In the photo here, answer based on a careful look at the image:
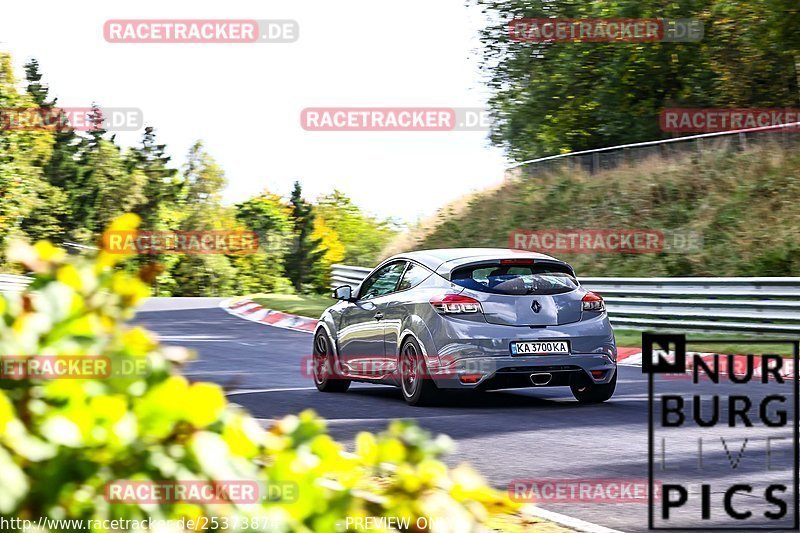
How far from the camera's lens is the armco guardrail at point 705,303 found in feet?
58.4

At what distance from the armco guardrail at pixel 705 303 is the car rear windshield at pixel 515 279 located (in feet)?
23.7

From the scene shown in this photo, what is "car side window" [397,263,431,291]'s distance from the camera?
11703 millimetres

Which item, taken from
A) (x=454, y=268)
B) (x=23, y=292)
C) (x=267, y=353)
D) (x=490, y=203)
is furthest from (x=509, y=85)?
(x=23, y=292)

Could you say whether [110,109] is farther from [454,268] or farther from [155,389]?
[155,389]

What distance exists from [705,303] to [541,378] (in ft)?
30.7

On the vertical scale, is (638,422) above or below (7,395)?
below

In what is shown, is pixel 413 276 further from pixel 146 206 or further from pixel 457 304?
pixel 146 206

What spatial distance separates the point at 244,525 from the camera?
221 centimetres

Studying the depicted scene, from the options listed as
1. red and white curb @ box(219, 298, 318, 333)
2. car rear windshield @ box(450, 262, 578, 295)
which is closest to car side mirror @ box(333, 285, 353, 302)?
car rear windshield @ box(450, 262, 578, 295)

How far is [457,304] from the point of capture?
1102cm

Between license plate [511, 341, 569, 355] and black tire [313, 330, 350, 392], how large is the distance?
9.29 feet

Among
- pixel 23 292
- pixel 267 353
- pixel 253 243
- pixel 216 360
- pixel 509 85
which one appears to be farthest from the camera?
pixel 253 243

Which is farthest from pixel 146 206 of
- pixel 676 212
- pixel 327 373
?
pixel 327 373

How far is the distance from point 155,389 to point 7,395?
0.25 metres
